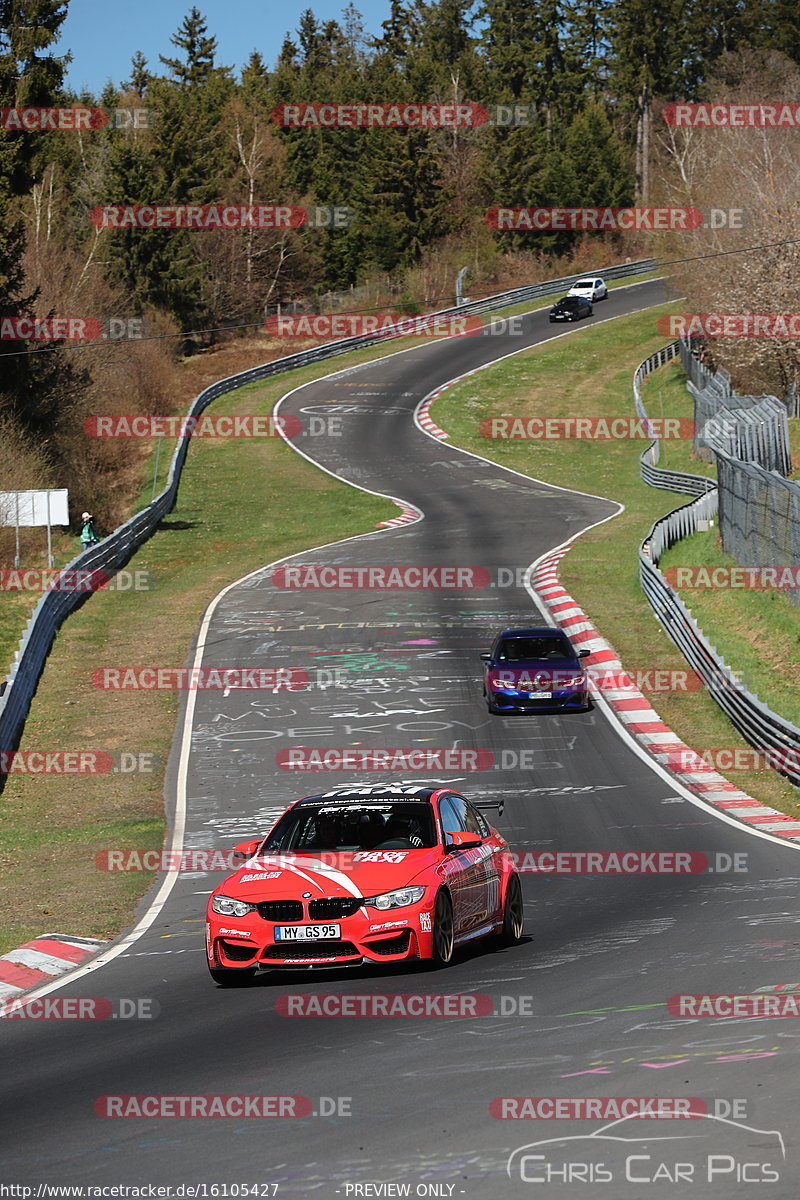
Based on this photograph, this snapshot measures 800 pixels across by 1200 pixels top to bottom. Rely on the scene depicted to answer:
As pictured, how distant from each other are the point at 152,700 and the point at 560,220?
269 feet

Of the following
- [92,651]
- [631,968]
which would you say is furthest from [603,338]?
[631,968]

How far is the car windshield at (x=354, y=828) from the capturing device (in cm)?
1212

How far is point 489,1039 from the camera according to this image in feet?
29.7

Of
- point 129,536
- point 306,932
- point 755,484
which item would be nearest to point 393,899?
point 306,932

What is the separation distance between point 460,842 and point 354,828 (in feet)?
2.85

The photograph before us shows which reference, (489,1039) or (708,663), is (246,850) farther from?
(708,663)

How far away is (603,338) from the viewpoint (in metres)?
80.8

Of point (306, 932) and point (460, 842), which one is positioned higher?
point (460, 842)

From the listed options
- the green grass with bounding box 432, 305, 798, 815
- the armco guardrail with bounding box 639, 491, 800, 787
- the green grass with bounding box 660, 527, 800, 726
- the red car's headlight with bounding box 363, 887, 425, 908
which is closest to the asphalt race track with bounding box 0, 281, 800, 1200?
the red car's headlight with bounding box 363, 887, 425, 908

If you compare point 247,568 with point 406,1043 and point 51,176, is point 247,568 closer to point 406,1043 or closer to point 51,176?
point 406,1043

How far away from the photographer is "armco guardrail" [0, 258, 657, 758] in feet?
89.3

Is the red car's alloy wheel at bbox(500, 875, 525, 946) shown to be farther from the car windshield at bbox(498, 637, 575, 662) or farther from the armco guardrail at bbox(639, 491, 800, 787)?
the car windshield at bbox(498, 637, 575, 662)

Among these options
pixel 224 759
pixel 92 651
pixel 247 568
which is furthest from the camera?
pixel 247 568

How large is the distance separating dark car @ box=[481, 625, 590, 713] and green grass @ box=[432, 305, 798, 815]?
165 centimetres
